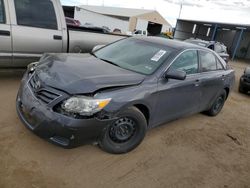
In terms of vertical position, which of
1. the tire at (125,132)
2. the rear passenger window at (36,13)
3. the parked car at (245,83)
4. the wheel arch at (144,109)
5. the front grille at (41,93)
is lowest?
the parked car at (245,83)

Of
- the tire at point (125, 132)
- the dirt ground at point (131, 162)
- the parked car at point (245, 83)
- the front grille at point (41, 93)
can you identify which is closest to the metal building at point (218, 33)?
the parked car at point (245, 83)

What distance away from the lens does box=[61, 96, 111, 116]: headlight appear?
2.66 m

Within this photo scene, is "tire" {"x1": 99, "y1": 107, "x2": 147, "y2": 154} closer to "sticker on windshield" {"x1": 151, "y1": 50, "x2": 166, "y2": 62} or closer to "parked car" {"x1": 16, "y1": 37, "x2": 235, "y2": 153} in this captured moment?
"parked car" {"x1": 16, "y1": 37, "x2": 235, "y2": 153}

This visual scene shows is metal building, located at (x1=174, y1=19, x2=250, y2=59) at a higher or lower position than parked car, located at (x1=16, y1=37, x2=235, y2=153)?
lower

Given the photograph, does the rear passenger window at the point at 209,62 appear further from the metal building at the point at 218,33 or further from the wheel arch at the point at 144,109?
the metal building at the point at 218,33

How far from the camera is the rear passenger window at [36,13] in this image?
4.64 meters

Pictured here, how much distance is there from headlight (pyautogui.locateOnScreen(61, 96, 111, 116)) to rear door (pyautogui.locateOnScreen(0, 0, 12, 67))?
270 cm

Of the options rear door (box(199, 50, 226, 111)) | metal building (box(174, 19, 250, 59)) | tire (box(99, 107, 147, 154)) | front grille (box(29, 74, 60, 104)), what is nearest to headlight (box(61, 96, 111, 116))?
front grille (box(29, 74, 60, 104))

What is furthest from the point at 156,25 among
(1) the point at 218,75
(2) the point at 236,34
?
(1) the point at 218,75

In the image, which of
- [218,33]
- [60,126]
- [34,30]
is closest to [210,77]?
[60,126]

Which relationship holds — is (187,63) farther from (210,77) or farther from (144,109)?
(144,109)

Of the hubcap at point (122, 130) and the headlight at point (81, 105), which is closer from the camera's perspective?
the headlight at point (81, 105)

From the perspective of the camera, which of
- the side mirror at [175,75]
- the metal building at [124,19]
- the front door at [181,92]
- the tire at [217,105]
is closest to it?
the side mirror at [175,75]

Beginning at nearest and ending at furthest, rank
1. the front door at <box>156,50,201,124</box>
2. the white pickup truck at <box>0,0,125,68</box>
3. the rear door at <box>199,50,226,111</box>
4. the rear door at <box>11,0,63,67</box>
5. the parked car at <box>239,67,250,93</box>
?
the front door at <box>156,50,201,124</box> → the rear door at <box>199,50,226,111</box> → the white pickup truck at <box>0,0,125,68</box> → the rear door at <box>11,0,63,67</box> → the parked car at <box>239,67,250,93</box>
